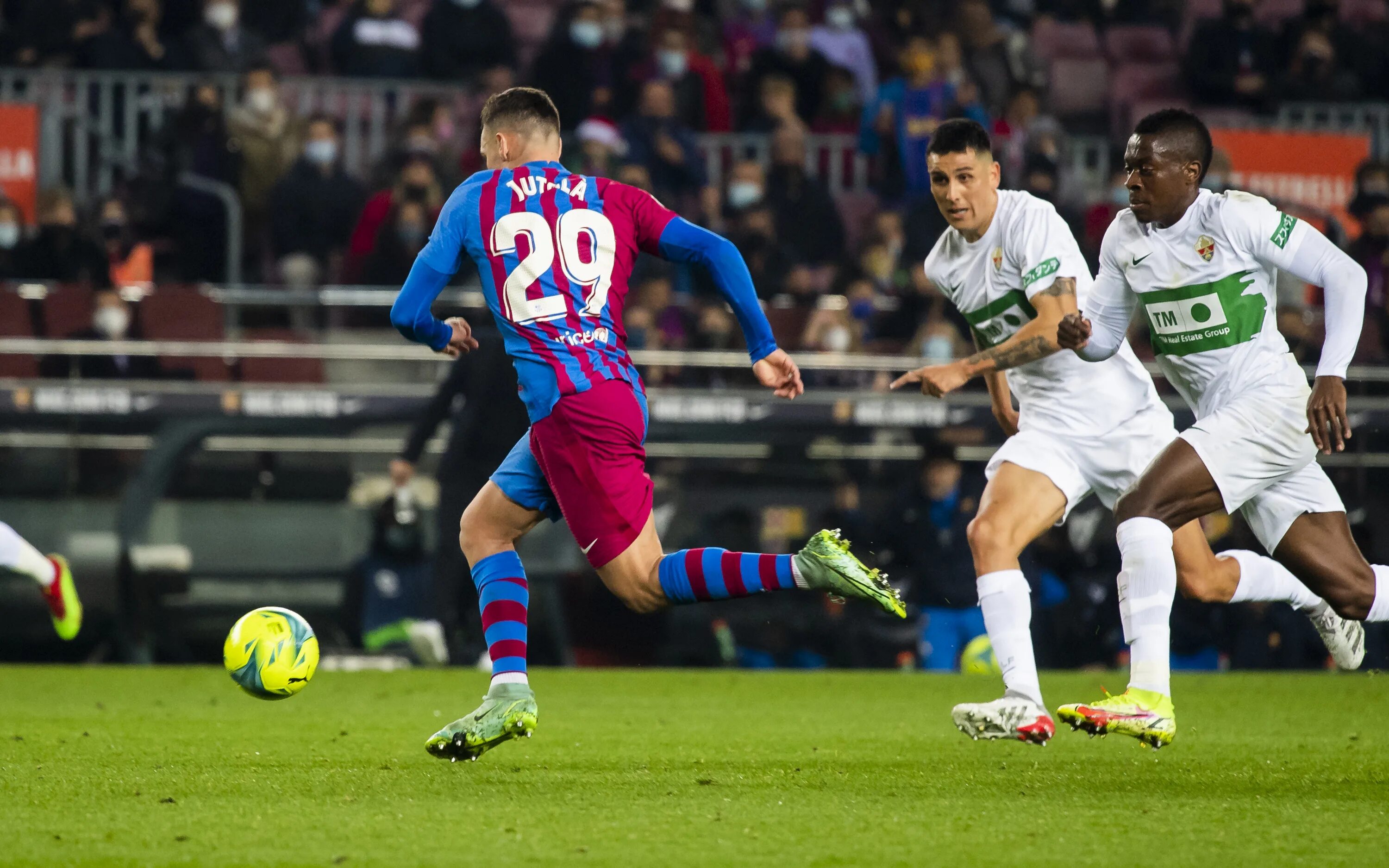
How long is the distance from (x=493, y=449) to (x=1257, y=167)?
21.7 feet

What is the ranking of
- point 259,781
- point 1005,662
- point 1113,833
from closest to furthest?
point 1113,833, point 259,781, point 1005,662

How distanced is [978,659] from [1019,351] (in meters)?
5.00

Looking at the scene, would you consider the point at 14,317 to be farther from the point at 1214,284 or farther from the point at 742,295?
the point at 1214,284

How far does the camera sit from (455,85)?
13906 mm

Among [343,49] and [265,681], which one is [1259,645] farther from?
[343,49]

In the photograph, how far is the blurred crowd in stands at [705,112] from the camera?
11.9m

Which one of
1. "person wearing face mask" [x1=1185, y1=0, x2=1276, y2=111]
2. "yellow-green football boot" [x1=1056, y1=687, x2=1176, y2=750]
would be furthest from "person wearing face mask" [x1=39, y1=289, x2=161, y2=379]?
"person wearing face mask" [x1=1185, y1=0, x2=1276, y2=111]

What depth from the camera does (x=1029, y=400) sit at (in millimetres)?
6297

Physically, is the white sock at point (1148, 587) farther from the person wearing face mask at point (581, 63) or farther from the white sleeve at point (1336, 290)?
the person wearing face mask at point (581, 63)

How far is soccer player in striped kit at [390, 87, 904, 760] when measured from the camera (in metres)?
5.23

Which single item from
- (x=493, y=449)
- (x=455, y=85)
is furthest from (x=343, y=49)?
(x=493, y=449)

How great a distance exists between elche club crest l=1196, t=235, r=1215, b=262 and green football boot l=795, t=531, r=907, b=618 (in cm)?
151

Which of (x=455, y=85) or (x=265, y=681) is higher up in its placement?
(x=455, y=85)

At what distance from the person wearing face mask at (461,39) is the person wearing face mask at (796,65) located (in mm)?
2073
